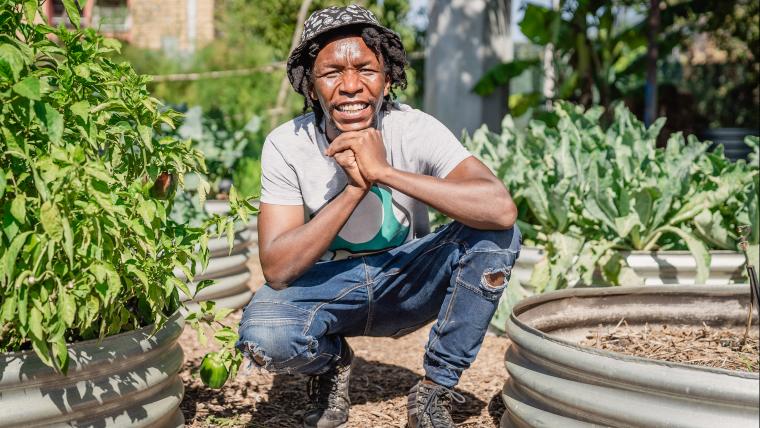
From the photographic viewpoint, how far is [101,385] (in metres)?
2.24

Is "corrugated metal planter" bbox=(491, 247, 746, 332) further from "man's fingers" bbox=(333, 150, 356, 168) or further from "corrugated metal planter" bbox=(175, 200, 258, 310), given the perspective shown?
"man's fingers" bbox=(333, 150, 356, 168)

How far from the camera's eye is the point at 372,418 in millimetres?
3023

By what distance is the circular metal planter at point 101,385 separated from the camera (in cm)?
210

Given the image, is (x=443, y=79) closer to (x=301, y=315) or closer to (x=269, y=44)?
(x=269, y=44)

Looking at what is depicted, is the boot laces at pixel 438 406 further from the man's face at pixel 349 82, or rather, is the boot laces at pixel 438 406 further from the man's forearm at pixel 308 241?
the man's face at pixel 349 82

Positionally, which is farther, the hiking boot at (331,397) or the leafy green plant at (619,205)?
the leafy green plant at (619,205)

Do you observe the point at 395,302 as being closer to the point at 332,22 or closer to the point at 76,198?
the point at 332,22

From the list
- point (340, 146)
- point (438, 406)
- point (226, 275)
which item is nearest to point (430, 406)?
point (438, 406)

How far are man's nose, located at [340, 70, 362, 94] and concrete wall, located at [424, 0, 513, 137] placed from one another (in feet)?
23.0

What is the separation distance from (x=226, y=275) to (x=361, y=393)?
116 cm

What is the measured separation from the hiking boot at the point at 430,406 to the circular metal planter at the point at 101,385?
72cm

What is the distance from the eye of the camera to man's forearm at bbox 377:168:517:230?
2.53m

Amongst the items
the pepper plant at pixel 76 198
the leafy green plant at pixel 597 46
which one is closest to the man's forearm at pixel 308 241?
the pepper plant at pixel 76 198

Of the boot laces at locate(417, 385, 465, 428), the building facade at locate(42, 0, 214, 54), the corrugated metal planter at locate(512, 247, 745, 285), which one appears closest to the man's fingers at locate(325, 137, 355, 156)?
the boot laces at locate(417, 385, 465, 428)
